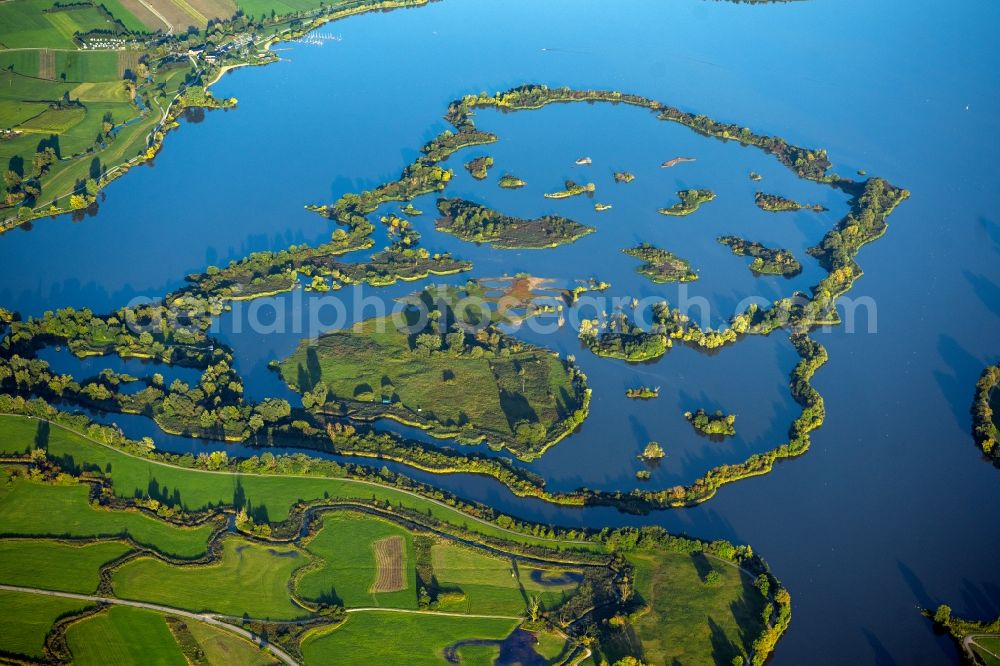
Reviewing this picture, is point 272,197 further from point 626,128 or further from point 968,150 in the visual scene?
point 968,150

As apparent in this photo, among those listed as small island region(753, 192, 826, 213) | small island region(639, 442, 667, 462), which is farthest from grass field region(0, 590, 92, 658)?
small island region(753, 192, 826, 213)

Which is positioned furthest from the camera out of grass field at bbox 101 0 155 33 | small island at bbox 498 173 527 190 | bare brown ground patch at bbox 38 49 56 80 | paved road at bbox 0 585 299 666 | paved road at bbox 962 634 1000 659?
grass field at bbox 101 0 155 33

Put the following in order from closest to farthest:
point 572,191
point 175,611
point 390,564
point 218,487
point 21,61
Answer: point 175,611 → point 390,564 → point 218,487 → point 572,191 → point 21,61

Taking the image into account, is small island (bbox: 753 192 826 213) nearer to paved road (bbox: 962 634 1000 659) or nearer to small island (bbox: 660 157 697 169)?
small island (bbox: 660 157 697 169)

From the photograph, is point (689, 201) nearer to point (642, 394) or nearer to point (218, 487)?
point (642, 394)

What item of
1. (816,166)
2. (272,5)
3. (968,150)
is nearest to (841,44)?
(968,150)

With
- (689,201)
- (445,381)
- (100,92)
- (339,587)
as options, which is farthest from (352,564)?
(100,92)
